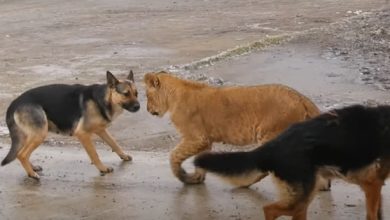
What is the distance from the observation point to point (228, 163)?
603 cm

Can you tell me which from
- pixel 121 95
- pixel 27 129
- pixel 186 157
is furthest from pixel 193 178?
pixel 27 129

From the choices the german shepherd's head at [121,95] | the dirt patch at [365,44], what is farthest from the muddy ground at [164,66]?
the german shepherd's head at [121,95]

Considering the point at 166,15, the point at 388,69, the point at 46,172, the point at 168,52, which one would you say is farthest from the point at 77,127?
the point at 166,15

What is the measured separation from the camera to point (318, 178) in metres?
5.89

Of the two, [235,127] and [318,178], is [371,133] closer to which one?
[318,178]

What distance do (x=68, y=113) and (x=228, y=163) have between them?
10.1ft

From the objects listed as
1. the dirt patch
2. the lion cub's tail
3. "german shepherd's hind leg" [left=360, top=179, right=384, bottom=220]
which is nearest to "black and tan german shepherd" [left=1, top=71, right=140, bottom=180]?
the lion cub's tail

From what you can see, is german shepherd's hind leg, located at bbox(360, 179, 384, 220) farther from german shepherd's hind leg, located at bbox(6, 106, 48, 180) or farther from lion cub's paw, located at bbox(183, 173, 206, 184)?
german shepherd's hind leg, located at bbox(6, 106, 48, 180)

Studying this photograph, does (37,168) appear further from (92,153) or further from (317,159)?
(317,159)

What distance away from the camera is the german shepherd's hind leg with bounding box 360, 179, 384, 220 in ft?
19.7

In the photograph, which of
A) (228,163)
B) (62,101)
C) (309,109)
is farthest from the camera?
(62,101)

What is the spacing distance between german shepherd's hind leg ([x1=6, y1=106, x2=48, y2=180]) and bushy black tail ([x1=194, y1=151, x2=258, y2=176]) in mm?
2920

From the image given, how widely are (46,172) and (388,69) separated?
6521 millimetres

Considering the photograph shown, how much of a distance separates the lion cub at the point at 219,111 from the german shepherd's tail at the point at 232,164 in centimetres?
123
